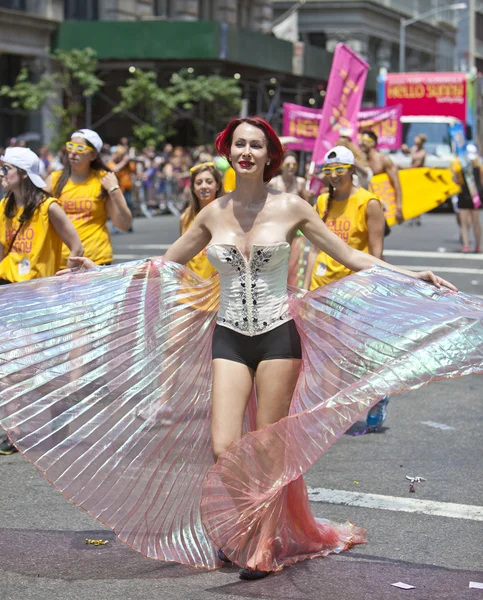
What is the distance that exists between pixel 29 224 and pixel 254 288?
2.65 m

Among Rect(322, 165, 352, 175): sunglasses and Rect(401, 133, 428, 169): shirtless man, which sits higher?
Rect(401, 133, 428, 169): shirtless man

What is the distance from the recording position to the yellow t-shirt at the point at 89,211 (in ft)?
26.0

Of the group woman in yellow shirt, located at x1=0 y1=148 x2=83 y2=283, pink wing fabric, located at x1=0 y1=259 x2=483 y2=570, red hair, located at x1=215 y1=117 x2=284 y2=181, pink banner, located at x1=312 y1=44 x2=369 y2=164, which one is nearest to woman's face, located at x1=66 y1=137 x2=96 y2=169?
woman in yellow shirt, located at x1=0 y1=148 x2=83 y2=283

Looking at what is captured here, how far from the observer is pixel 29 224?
727cm

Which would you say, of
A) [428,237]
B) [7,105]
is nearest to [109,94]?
[7,105]

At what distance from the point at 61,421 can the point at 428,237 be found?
1906 centimetres

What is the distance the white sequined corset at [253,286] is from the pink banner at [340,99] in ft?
27.0

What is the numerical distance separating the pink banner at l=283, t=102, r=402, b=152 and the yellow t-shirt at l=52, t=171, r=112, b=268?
9395 mm

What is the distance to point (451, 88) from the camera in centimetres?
3453

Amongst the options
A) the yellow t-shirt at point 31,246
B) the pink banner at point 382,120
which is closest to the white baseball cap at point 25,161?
the yellow t-shirt at point 31,246

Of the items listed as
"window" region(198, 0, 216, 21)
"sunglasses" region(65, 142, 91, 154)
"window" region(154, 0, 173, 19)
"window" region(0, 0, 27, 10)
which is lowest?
"sunglasses" region(65, 142, 91, 154)

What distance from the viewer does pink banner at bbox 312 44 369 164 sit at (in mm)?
13484

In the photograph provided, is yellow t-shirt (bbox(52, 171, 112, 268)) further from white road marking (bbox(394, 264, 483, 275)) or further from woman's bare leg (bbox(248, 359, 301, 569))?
white road marking (bbox(394, 264, 483, 275))

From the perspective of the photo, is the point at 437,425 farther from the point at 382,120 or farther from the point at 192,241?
the point at 382,120
